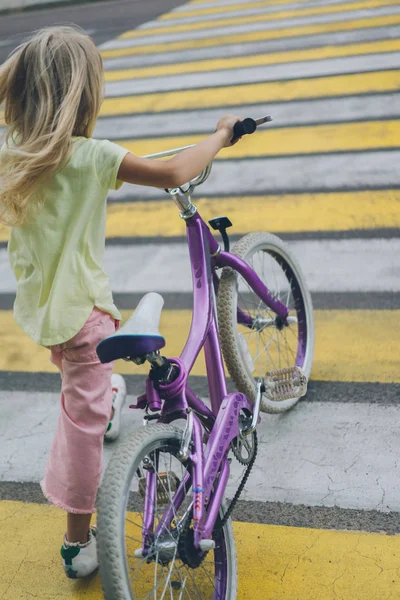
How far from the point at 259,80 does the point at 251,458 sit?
5697 millimetres

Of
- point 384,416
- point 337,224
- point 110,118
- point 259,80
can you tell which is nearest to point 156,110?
point 110,118

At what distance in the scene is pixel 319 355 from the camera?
393cm

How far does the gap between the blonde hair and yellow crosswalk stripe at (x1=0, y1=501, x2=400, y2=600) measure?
124cm

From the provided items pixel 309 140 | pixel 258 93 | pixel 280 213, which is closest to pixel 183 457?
pixel 280 213

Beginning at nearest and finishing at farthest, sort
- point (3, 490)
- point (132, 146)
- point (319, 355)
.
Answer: point (3, 490) < point (319, 355) < point (132, 146)

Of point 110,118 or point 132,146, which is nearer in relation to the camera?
point 132,146

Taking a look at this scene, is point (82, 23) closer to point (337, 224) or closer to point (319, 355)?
point (337, 224)

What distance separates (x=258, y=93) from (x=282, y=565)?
549 centimetres

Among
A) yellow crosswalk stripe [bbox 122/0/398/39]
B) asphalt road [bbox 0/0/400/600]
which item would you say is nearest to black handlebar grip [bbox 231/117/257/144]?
asphalt road [bbox 0/0/400/600]

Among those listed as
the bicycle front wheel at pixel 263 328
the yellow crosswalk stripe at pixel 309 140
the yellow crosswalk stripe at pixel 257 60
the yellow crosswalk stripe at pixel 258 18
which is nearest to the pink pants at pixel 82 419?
the bicycle front wheel at pixel 263 328

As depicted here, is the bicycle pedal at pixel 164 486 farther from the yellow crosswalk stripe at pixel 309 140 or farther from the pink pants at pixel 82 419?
the yellow crosswalk stripe at pixel 309 140

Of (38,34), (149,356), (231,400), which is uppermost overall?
(38,34)

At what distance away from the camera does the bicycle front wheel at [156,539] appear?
1.96 meters

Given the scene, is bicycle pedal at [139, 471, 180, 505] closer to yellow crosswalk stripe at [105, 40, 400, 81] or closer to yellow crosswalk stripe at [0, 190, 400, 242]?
yellow crosswalk stripe at [0, 190, 400, 242]
